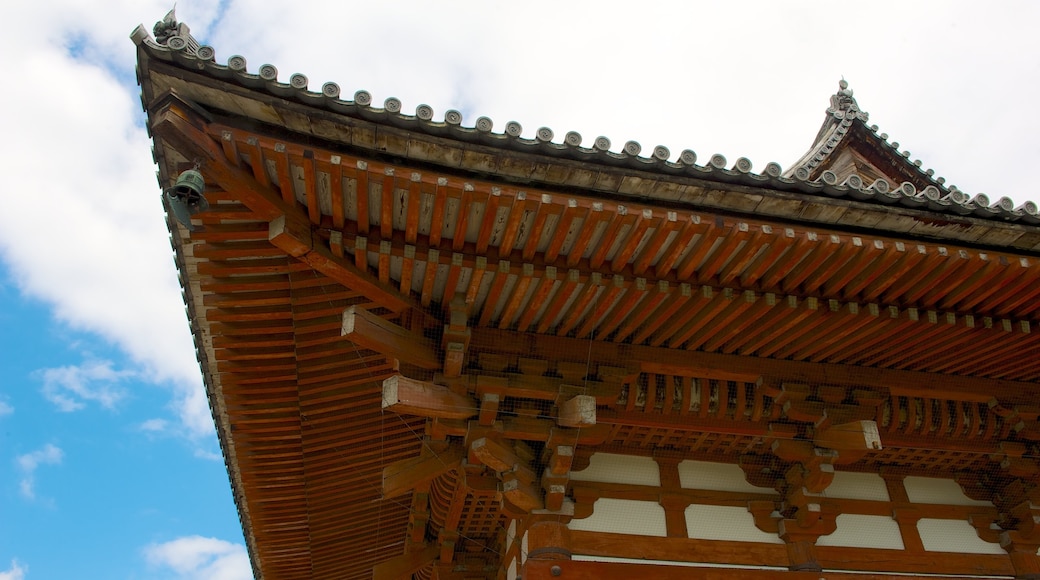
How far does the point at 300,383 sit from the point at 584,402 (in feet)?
9.42

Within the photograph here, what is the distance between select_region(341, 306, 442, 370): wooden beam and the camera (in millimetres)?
5781

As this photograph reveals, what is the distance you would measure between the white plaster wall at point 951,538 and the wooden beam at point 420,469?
17.7 ft

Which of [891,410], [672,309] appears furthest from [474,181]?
[891,410]

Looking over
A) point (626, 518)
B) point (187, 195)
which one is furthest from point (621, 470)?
point (187, 195)

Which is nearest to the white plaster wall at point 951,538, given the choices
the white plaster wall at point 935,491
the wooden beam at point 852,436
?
the white plaster wall at point 935,491

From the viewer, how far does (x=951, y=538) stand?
26.8 ft

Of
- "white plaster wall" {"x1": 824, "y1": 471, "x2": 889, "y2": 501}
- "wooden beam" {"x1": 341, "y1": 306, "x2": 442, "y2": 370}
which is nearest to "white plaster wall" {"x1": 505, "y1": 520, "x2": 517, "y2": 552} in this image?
"wooden beam" {"x1": 341, "y1": 306, "x2": 442, "y2": 370}

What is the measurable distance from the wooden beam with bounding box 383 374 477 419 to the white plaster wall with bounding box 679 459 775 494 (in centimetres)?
274

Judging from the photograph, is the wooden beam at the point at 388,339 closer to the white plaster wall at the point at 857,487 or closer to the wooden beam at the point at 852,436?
the wooden beam at the point at 852,436

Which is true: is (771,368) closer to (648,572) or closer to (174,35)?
(648,572)

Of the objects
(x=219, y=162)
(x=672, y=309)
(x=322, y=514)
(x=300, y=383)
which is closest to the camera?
(x=219, y=162)

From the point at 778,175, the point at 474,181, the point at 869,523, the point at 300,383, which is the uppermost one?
the point at 778,175

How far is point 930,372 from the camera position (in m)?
7.66

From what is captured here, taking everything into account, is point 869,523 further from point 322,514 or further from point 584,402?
point 322,514
